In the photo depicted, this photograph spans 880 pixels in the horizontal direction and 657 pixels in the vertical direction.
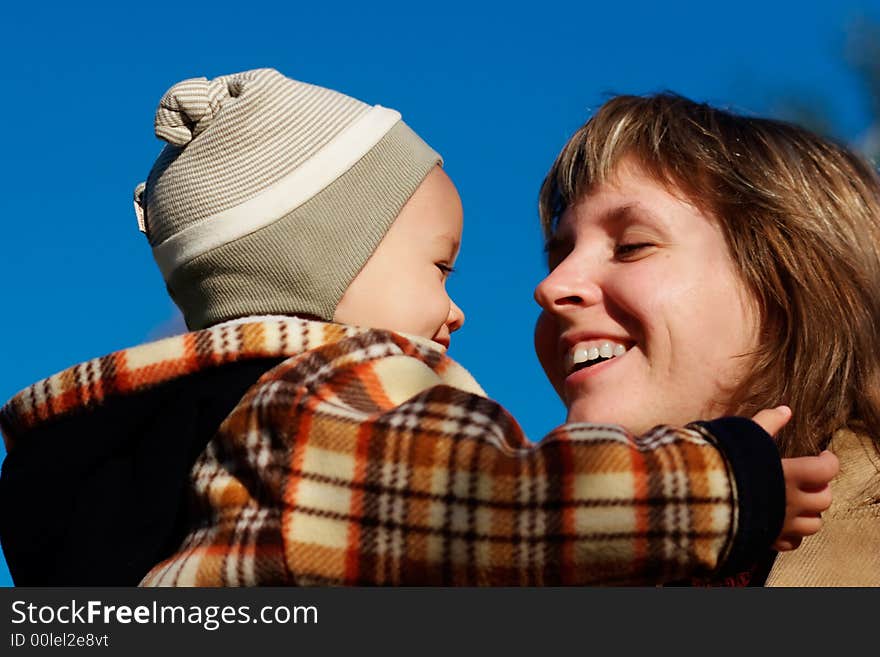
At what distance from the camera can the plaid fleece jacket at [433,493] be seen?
5.46 feet

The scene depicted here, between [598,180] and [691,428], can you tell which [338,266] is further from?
[691,428]

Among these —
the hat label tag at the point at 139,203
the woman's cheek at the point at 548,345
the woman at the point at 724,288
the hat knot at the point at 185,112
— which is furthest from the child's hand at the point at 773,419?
the hat label tag at the point at 139,203

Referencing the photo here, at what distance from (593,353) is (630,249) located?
243 mm

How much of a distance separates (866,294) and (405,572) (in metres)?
1.38

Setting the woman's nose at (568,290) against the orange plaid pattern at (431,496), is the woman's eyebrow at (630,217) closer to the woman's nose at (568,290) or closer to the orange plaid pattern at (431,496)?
the woman's nose at (568,290)

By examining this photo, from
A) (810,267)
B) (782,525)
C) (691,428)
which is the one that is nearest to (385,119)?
(810,267)

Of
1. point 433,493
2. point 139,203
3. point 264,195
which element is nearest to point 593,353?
point 264,195

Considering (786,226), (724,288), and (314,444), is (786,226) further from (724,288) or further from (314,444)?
(314,444)

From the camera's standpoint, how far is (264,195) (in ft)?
7.94

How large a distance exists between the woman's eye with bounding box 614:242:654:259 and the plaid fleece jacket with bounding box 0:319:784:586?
83cm

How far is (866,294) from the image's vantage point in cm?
258

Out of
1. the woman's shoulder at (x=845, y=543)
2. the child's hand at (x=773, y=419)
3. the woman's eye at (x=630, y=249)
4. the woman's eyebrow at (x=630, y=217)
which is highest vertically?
the woman's eyebrow at (x=630, y=217)

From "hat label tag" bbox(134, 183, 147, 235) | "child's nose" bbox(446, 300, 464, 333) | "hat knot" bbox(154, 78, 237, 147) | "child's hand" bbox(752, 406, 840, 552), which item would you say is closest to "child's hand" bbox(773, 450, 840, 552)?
"child's hand" bbox(752, 406, 840, 552)

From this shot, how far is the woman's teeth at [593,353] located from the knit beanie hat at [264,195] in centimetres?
51
